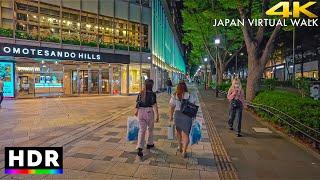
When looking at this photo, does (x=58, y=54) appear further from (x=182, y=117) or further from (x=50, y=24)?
(x=182, y=117)

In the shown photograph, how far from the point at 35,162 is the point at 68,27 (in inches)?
815

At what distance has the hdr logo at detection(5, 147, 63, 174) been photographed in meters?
5.24

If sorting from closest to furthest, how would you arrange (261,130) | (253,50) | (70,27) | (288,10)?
1. (261,130)
2. (288,10)
3. (253,50)
4. (70,27)

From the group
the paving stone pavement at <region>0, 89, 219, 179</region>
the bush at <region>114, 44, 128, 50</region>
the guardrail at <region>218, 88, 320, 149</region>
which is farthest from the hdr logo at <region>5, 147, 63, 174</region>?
the bush at <region>114, 44, 128, 50</region>

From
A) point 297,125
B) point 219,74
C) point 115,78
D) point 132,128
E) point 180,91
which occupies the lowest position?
point 297,125

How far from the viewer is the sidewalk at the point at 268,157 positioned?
5598 millimetres

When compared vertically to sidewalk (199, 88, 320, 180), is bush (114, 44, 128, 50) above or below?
above

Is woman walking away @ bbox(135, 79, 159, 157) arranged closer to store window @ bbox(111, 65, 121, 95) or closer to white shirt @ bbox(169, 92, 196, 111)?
white shirt @ bbox(169, 92, 196, 111)

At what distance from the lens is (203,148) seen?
7.54m

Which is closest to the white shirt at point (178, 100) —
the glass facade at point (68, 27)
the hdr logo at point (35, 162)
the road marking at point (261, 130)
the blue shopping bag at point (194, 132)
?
the blue shopping bag at point (194, 132)

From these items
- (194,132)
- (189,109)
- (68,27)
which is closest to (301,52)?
(68,27)

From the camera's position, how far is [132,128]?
7062 millimetres

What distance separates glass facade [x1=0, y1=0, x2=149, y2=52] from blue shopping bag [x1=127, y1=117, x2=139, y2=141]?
1691cm

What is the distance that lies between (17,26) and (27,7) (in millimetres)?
1723
